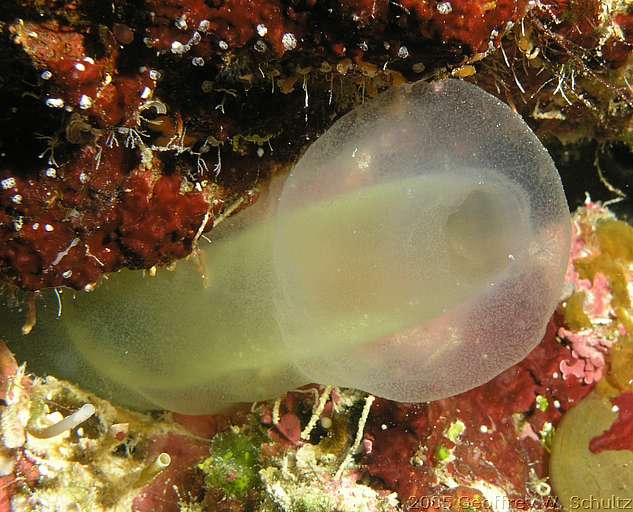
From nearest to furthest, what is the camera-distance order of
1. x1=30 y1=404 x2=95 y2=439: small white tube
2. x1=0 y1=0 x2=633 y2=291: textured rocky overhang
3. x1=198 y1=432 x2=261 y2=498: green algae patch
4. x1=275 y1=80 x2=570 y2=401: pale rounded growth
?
x1=0 y1=0 x2=633 y2=291: textured rocky overhang < x1=275 y1=80 x2=570 y2=401: pale rounded growth < x1=30 y1=404 x2=95 y2=439: small white tube < x1=198 y1=432 x2=261 y2=498: green algae patch

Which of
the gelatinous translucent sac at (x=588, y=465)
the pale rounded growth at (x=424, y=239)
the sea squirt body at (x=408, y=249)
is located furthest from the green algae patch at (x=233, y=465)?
the gelatinous translucent sac at (x=588, y=465)

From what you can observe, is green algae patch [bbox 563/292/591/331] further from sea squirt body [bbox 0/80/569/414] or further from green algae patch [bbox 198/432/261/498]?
green algae patch [bbox 198/432/261/498]

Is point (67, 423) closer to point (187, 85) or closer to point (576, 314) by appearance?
point (187, 85)

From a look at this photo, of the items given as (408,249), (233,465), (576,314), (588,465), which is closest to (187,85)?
(408,249)

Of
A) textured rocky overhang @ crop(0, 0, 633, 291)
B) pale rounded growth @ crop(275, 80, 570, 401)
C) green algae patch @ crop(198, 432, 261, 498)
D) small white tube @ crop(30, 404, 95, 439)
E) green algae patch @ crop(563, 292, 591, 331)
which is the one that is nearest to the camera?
textured rocky overhang @ crop(0, 0, 633, 291)

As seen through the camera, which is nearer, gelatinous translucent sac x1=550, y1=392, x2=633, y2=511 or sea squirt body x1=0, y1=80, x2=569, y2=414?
sea squirt body x1=0, y1=80, x2=569, y2=414

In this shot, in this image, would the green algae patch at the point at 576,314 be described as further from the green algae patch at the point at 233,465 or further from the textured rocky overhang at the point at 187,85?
the green algae patch at the point at 233,465

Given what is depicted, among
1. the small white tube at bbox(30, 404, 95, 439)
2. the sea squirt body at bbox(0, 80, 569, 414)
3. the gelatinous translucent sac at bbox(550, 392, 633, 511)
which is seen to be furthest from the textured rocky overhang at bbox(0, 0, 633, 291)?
the gelatinous translucent sac at bbox(550, 392, 633, 511)
